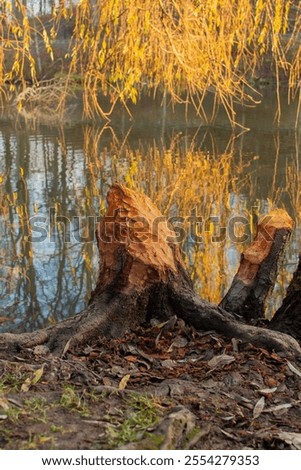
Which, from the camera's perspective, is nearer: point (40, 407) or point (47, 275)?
point (40, 407)

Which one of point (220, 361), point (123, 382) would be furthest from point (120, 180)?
point (123, 382)

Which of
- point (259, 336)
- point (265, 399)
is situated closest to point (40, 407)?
point (265, 399)

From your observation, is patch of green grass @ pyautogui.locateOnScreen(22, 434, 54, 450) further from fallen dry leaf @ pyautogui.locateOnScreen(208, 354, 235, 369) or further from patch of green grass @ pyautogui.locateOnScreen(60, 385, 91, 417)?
fallen dry leaf @ pyautogui.locateOnScreen(208, 354, 235, 369)

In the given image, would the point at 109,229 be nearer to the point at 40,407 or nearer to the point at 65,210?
the point at 40,407

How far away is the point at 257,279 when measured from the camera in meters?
4.04

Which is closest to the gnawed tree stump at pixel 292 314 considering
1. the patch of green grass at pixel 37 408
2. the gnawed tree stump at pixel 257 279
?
the gnawed tree stump at pixel 257 279

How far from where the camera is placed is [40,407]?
239 cm

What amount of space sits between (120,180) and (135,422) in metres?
6.77

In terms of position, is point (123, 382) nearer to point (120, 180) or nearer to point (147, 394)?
point (147, 394)

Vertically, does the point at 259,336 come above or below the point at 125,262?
below

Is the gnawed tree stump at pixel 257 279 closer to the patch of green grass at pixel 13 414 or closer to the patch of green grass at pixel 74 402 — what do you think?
the patch of green grass at pixel 74 402

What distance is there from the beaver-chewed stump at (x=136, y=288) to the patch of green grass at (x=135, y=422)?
101cm

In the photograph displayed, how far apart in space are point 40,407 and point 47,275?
9.98ft

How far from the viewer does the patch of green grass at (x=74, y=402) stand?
2396 millimetres
